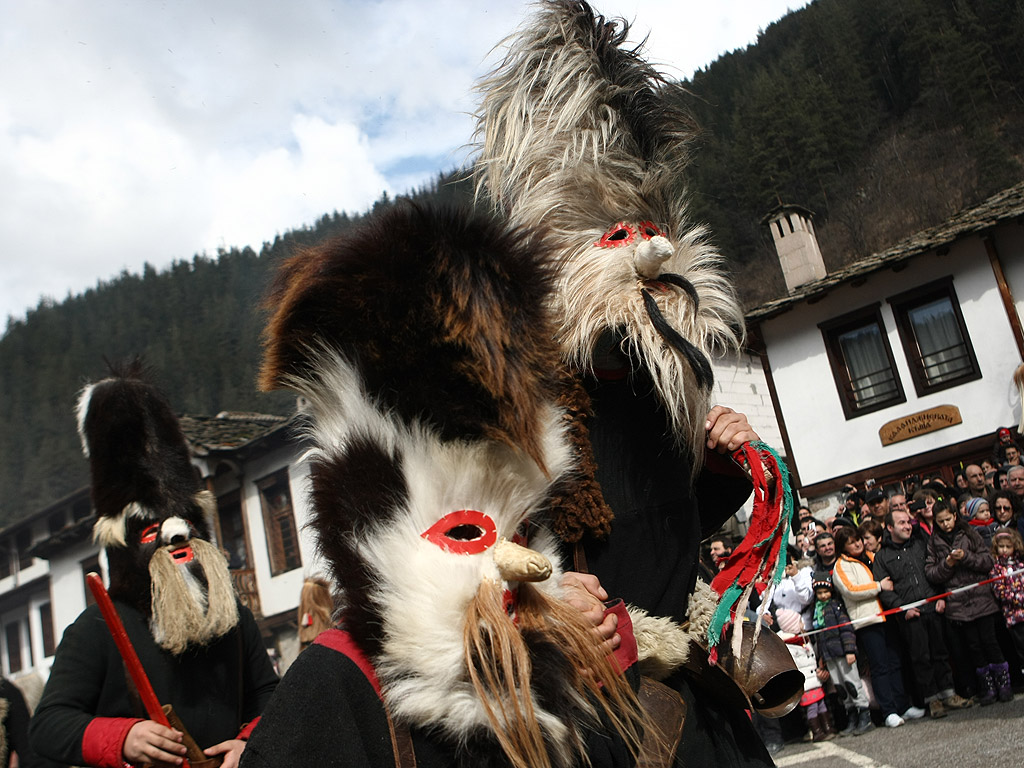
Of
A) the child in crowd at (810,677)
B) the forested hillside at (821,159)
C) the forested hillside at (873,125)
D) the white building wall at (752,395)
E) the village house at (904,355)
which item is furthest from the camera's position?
the forested hillside at (821,159)

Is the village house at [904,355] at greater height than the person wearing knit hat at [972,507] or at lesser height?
greater

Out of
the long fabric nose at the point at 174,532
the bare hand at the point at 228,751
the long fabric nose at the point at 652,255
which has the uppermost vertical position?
the long fabric nose at the point at 652,255

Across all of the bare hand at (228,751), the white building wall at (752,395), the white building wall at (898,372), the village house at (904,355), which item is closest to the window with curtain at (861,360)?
the village house at (904,355)

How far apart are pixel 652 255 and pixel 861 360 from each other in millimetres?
15920

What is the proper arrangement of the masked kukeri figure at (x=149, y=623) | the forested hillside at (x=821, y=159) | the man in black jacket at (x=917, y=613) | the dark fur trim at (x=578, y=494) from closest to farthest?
the dark fur trim at (x=578, y=494) < the masked kukeri figure at (x=149, y=623) < the man in black jacket at (x=917, y=613) < the forested hillside at (x=821, y=159)

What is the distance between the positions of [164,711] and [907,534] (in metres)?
6.76

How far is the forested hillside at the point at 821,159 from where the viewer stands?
38.2 metres

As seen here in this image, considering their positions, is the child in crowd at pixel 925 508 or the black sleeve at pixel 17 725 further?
the child in crowd at pixel 925 508

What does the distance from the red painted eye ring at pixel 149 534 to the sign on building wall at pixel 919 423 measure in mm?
14868

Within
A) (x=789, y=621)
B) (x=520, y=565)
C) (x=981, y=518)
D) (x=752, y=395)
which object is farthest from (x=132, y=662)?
(x=752, y=395)

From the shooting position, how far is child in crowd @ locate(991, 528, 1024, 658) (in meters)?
6.89

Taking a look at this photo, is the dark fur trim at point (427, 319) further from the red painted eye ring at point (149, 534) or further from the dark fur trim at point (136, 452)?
the dark fur trim at point (136, 452)

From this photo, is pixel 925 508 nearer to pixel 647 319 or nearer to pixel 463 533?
pixel 647 319

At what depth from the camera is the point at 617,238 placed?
190cm
